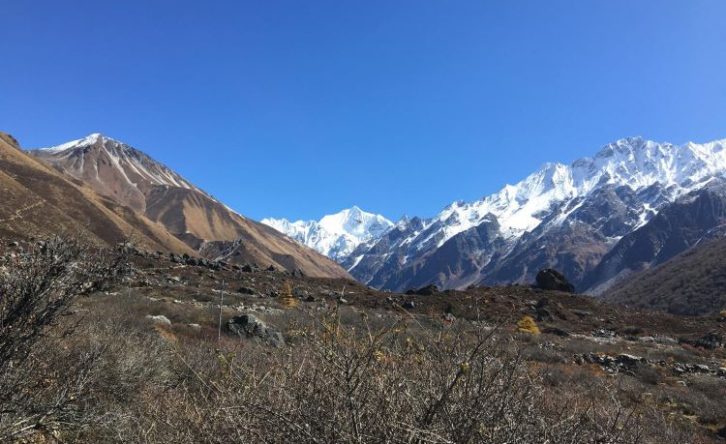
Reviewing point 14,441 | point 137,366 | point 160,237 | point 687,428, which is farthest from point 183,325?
point 160,237

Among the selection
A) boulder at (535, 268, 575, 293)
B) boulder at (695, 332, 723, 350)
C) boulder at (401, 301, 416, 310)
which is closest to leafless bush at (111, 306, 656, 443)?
boulder at (401, 301, 416, 310)

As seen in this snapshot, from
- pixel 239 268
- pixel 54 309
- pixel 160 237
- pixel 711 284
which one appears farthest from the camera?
pixel 711 284

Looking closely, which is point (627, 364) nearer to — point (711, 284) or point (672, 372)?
point (672, 372)

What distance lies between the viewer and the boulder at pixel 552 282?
49406 millimetres

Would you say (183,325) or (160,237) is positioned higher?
(160,237)

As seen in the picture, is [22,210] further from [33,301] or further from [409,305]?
[33,301]

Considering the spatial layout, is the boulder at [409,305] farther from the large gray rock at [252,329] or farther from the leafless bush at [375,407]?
the leafless bush at [375,407]

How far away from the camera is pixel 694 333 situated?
32.2m

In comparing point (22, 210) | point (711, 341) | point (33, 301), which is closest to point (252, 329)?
point (33, 301)

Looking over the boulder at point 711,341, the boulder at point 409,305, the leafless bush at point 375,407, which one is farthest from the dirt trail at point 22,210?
the leafless bush at point 375,407

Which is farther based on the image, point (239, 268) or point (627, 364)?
point (239, 268)

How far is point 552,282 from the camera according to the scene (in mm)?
49812

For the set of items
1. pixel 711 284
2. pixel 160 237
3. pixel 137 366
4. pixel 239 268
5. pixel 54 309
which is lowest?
pixel 711 284

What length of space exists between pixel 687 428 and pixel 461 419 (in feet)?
35.3
